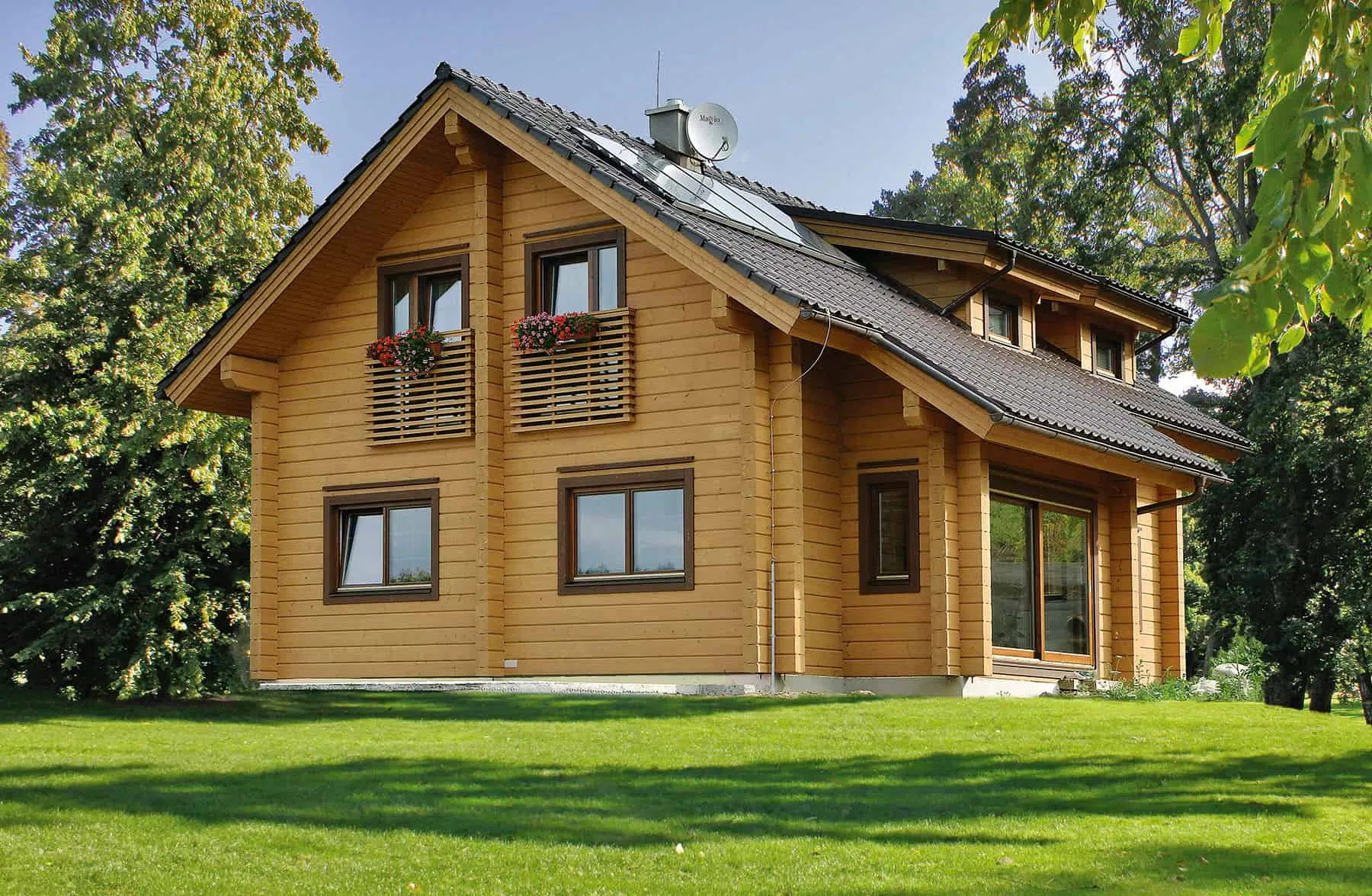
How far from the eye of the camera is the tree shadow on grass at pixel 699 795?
9.84 m

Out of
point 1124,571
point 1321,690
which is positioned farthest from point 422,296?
point 1321,690

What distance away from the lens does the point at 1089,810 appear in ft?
34.0

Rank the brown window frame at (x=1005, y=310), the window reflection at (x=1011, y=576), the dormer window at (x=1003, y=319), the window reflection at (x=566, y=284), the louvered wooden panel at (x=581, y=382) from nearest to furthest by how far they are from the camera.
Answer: the window reflection at (x=1011, y=576), the louvered wooden panel at (x=581, y=382), the window reflection at (x=566, y=284), the brown window frame at (x=1005, y=310), the dormer window at (x=1003, y=319)

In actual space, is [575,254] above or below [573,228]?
below

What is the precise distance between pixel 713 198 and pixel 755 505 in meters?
4.91

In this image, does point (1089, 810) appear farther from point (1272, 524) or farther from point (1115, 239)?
point (1115, 239)

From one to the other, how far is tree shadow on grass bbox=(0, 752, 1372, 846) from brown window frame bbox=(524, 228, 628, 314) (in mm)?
7461

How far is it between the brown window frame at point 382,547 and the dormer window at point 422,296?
2.12 metres

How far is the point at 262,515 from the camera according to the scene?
20141 mm

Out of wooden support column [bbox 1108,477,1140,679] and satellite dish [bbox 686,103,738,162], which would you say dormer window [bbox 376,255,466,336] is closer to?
satellite dish [bbox 686,103,738,162]

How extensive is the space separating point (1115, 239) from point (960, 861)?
2610 centimetres

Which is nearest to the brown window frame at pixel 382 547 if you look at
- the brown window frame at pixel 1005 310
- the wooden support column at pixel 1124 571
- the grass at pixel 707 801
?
the grass at pixel 707 801

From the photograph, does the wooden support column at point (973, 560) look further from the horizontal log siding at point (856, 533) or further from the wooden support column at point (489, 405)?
the wooden support column at point (489, 405)

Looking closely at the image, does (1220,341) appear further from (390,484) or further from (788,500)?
(390,484)
